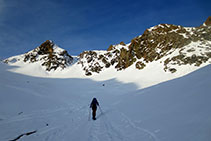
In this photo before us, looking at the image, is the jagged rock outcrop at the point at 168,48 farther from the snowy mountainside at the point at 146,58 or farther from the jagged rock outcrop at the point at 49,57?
the jagged rock outcrop at the point at 49,57

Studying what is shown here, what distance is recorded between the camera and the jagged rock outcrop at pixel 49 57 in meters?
103

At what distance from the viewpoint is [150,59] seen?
2069 inches

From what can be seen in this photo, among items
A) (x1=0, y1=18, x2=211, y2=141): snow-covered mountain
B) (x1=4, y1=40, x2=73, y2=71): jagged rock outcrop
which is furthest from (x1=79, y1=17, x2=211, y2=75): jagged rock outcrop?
(x1=4, y1=40, x2=73, y2=71): jagged rock outcrop

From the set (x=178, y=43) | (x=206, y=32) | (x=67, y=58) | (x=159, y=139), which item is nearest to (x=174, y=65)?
(x=178, y=43)

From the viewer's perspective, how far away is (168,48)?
157 feet

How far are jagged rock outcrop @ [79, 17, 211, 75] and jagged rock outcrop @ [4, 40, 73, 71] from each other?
33.2 m

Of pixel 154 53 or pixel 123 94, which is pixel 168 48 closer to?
pixel 154 53

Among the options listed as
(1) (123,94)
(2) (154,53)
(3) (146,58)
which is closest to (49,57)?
(3) (146,58)

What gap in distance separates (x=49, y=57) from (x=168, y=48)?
346 feet

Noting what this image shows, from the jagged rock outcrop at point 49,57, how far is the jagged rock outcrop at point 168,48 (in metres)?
33.2

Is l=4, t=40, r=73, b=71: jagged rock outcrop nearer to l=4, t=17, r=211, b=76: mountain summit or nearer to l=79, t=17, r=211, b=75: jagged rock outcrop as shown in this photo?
l=4, t=17, r=211, b=76: mountain summit

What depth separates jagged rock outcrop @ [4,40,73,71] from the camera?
102688mm

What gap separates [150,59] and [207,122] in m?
52.8

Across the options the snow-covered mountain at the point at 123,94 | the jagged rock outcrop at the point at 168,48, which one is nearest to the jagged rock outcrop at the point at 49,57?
the snow-covered mountain at the point at 123,94
